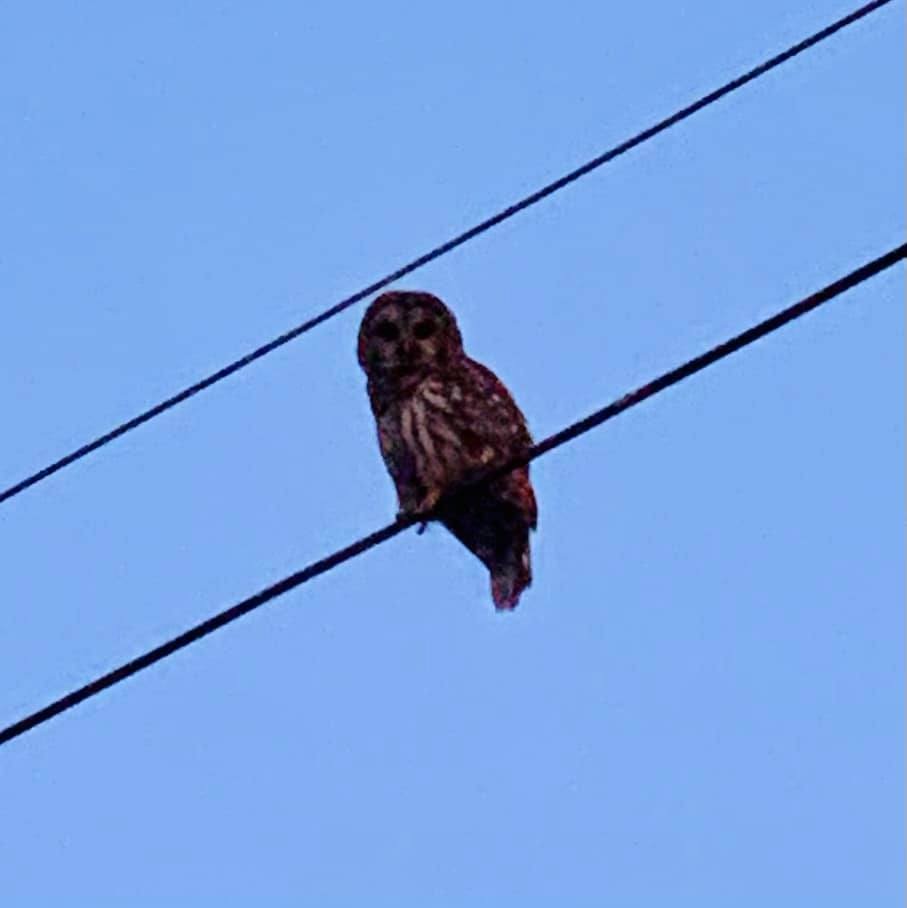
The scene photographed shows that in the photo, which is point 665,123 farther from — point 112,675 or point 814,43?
point 112,675

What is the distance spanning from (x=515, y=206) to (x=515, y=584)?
2.39 meters

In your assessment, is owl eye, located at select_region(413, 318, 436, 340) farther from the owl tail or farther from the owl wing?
the owl tail

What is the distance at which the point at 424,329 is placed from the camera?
350 inches

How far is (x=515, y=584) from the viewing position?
841cm

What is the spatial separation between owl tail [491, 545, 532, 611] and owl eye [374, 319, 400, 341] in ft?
3.08

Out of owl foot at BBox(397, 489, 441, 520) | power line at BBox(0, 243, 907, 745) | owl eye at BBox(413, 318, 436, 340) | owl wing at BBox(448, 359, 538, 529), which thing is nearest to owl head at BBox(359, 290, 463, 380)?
owl eye at BBox(413, 318, 436, 340)

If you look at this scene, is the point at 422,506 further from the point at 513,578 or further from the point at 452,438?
the point at 513,578

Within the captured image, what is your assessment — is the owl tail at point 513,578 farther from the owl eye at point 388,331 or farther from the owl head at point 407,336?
the owl eye at point 388,331

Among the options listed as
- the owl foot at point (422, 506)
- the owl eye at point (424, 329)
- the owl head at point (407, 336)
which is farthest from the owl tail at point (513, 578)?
the owl eye at point (424, 329)

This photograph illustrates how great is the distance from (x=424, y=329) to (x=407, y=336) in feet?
0.24

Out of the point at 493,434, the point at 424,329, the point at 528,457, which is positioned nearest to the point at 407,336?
the point at 424,329

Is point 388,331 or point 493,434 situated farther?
point 388,331

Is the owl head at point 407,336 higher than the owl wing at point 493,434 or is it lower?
higher

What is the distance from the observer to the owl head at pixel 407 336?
28.7ft
